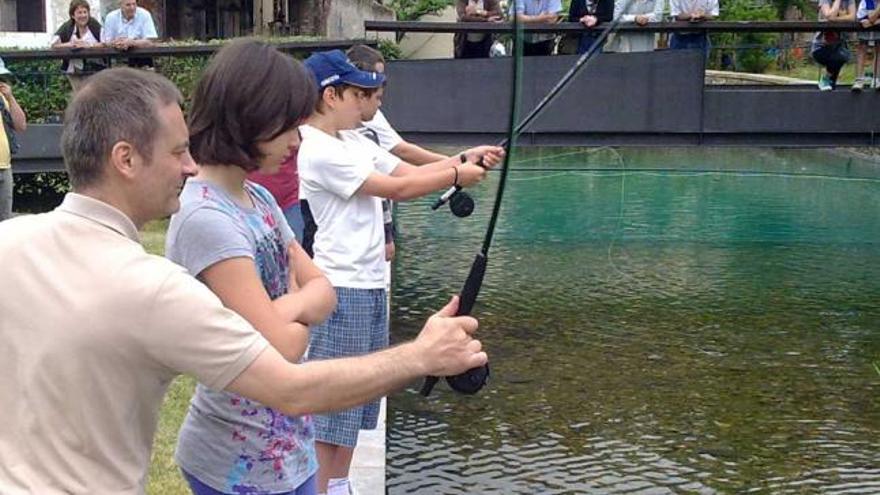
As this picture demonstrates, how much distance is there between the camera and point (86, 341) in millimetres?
2064

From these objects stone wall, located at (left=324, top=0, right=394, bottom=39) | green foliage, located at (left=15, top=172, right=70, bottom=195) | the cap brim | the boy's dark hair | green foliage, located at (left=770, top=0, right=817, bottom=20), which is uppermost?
green foliage, located at (left=770, top=0, right=817, bottom=20)

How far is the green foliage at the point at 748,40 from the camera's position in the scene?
24948 mm

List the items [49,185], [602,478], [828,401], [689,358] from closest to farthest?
[602,478]
[828,401]
[689,358]
[49,185]

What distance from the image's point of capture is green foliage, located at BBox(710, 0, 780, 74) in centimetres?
2495

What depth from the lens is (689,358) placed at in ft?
27.9

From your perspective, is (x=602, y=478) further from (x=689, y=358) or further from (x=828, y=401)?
(x=689, y=358)

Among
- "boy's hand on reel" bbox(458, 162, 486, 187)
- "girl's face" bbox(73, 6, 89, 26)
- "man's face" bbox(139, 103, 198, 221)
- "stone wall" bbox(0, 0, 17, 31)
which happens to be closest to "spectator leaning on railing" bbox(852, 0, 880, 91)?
"boy's hand on reel" bbox(458, 162, 486, 187)

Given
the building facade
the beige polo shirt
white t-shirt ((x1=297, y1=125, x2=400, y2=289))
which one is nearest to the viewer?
the beige polo shirt

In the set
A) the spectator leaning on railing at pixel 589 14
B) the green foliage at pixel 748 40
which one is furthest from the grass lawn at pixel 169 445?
the green foliage at pixel 748 40

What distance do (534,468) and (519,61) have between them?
368cm

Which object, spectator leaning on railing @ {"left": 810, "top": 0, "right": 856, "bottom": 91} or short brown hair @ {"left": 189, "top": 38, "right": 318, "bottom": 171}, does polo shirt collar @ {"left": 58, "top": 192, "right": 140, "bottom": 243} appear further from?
spectator leaning on railing @ {"left": 810, "top": 0, "right": 856, "bottom": 91}

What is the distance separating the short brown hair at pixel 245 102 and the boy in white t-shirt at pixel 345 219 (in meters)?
1.43

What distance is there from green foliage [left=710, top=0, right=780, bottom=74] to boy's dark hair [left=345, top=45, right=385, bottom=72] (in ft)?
64.1

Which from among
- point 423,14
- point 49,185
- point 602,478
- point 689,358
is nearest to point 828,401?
point 689,358
